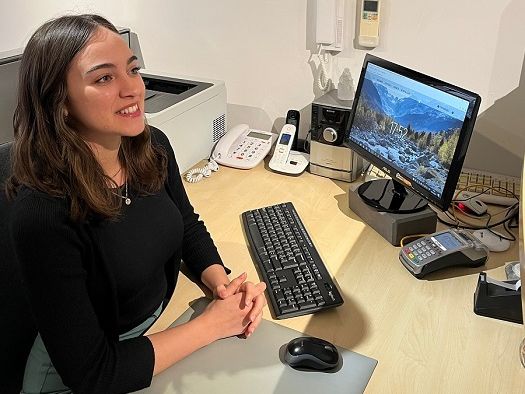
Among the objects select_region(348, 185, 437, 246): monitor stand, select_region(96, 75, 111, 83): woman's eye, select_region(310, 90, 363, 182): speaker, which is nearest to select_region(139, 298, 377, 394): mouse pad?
select_region(348, 185, 437, 246): monitor stand

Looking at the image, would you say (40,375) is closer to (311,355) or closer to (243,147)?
(311,355)

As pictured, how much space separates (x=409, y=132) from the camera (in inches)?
54.9

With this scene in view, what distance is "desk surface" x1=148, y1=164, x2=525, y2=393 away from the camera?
1022 mm

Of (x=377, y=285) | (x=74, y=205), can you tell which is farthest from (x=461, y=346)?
(x=74, y=205)

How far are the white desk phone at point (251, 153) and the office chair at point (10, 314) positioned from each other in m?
0.79

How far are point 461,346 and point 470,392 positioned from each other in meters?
0.12

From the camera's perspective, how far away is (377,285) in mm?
1269

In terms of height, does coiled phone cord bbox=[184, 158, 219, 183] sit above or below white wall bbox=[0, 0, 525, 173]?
below

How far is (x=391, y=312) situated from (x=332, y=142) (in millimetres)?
692

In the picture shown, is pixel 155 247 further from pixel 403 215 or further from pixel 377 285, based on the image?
pixel 403 215

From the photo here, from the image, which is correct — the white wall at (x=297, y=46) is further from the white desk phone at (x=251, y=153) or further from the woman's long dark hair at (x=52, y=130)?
the woman's long dark hair at (x=52, y=130)

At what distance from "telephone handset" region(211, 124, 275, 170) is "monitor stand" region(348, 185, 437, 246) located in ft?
1.74

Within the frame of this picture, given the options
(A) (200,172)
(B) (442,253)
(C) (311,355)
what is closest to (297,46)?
(A) (200,172)

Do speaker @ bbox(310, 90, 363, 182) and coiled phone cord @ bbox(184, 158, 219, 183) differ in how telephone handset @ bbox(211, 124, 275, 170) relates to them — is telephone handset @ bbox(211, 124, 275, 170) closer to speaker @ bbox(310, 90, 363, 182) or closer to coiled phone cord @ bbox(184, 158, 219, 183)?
coiled phone cord @ bbox(184, 158, 219, 183)
